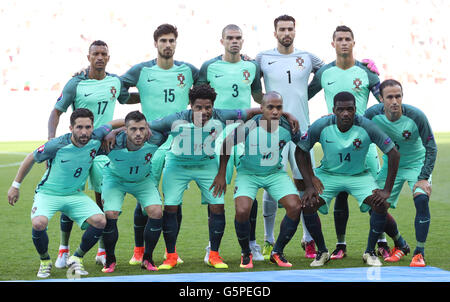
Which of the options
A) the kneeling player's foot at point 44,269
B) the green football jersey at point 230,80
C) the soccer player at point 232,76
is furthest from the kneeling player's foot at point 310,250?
the kneeling player's foot at point 44,269

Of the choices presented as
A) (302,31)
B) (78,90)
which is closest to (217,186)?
(78,90)

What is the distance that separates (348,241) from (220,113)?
1965 mm

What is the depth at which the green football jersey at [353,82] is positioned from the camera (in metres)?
6.04

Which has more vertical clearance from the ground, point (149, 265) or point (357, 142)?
point (357, 142)

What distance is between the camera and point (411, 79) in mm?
25547

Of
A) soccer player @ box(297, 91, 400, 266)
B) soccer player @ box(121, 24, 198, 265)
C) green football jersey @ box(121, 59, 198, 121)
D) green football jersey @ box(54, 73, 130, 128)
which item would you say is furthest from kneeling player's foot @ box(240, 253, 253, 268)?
green football jersey @ box(54, 73, 130, 128)

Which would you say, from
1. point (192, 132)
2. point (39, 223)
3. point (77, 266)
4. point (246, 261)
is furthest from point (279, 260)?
point (39, 223)

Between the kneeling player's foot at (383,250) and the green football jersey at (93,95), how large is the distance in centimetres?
258

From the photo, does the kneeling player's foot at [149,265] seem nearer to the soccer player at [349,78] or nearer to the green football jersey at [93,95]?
the green football jersey at [93,95]

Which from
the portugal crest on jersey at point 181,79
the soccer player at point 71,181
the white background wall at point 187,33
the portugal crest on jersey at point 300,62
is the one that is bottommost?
the soccer player at point 71,181

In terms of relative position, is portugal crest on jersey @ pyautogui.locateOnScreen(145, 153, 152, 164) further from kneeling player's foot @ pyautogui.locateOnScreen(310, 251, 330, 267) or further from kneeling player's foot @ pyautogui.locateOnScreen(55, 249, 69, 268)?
kneeling player's foot @ pyautogui.locateOnScreen(310, 251, 330, 267)

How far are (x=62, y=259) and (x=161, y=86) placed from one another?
1.67 m

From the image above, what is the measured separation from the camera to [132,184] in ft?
17.9

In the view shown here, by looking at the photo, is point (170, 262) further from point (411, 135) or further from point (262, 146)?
point (411, 135)
